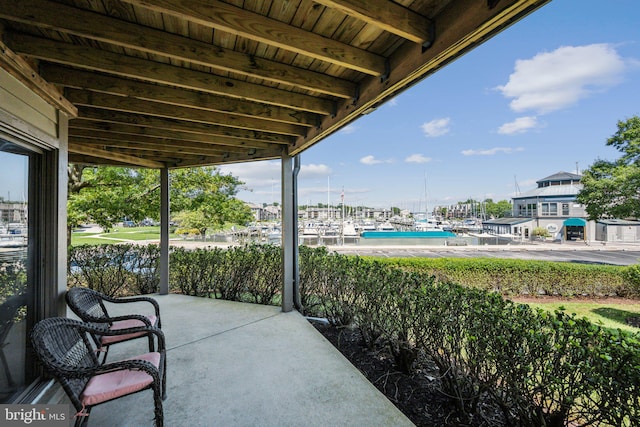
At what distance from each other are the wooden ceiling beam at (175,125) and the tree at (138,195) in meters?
3.01

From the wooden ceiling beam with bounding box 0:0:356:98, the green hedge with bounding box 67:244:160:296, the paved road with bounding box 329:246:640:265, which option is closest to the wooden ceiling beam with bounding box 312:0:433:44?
the wooden ceiling beam with bounding box 0:0:356:98

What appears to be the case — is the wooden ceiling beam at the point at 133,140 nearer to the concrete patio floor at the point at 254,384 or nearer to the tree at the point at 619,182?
the concrete patio floor at the point at 254,384

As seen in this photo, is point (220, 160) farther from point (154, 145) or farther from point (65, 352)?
point (65, 352)

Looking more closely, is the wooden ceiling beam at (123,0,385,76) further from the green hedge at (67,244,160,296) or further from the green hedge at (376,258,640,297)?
the green hedge at (67,244,160,296)

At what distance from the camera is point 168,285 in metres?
5.23

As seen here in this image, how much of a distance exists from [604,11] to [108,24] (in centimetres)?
569

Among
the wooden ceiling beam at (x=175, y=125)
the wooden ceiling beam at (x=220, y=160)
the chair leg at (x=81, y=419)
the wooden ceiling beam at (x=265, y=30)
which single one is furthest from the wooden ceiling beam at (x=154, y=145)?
the chair leg at (x=81, y=419)

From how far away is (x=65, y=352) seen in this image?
174cm

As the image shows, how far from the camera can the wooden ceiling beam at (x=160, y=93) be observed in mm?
2117

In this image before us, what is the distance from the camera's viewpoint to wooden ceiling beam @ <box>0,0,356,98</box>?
1.42m

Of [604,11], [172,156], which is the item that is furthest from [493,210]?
[172,156]

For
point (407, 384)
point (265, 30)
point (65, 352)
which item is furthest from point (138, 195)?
point (407, 384)

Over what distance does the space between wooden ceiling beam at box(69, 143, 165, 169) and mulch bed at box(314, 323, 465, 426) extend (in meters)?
4.31

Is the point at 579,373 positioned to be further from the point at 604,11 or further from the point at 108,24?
the point at 604,11
